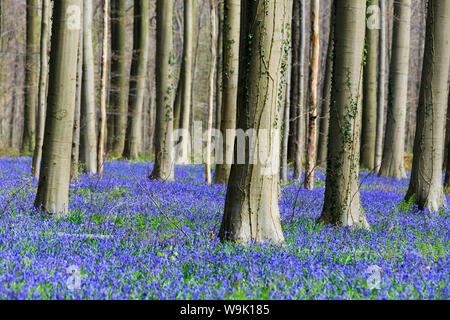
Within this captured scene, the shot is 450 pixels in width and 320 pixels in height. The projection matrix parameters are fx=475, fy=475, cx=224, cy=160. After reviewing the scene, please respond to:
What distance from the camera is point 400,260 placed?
539cm

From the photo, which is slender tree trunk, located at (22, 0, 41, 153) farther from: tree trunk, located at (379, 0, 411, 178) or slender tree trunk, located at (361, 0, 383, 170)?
tree trunk, located at (379, 0, 411, 178)

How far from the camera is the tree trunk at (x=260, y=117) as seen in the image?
5762mm

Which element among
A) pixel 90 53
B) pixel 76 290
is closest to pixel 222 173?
pixel 90 53

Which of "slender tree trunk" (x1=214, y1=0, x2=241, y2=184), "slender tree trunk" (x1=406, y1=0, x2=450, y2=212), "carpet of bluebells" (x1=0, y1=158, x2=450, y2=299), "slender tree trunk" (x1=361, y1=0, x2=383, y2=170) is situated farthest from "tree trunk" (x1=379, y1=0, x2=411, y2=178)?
"carpet of bluebells" (x1=0, y1=158, x2=450, y2=299)

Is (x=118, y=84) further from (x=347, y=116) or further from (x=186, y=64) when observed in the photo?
(x=347, y=116)

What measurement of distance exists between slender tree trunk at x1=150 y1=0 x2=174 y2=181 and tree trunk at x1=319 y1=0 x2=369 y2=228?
5.88m

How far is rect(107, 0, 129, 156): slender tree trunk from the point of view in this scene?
21828mm

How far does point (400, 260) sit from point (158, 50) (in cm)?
942

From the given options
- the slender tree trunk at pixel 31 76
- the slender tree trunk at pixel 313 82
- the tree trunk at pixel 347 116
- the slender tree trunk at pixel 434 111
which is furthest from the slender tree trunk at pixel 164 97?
the slender tree trunk at pixel 31 76

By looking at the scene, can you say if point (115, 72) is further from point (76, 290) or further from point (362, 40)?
point (76, 290)

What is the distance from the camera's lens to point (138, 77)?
21578 mm

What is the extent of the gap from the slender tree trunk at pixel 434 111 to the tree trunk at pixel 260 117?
16.3ft

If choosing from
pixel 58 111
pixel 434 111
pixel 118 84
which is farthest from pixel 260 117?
pixel 118 84

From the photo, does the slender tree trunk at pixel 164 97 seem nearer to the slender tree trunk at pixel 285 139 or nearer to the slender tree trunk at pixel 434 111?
the slender tree trunk at pixel 285 139
